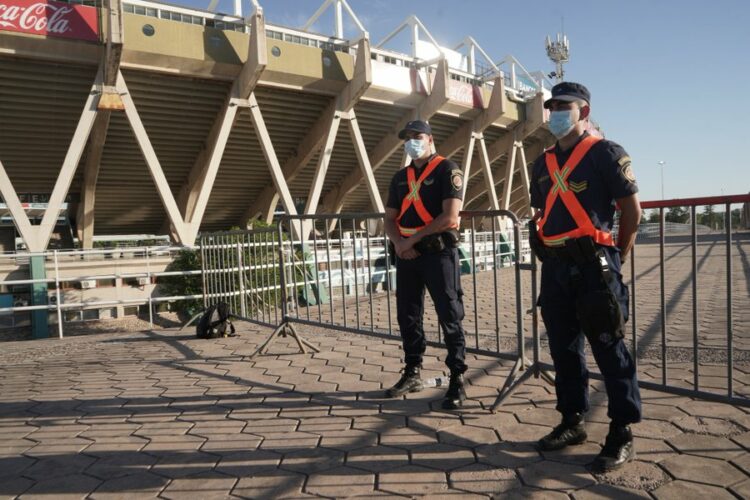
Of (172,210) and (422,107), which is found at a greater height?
(422,107)

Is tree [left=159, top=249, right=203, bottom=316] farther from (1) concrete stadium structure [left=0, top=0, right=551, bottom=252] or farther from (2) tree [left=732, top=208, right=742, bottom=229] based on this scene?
(2) tree [left=732, top=208, right=742, bottom=229]

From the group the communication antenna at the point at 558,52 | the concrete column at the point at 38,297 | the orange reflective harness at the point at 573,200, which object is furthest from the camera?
the communication antenna at the point at 558,52

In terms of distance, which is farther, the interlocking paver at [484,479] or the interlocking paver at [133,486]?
the interlocking paver at [133,486]

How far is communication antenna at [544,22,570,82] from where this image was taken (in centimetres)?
4662

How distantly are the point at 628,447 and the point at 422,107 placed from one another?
20.9 m

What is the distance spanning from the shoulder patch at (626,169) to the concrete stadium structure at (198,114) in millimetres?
9063

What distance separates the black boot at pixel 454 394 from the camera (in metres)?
3.55

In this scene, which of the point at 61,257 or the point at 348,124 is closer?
the point at 61,257

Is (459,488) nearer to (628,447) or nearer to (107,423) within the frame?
(628,447)

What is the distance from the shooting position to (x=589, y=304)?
2480 millimetres

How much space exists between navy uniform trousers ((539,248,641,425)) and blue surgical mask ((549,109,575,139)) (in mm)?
Result: 660

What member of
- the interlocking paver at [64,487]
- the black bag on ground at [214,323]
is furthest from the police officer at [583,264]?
the black bag on ground at [214,323]

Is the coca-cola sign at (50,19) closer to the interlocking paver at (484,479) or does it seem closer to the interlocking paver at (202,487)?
the interlocking paver at (202,487)

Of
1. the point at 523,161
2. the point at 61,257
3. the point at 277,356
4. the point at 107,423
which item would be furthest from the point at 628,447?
the point at 523,161
